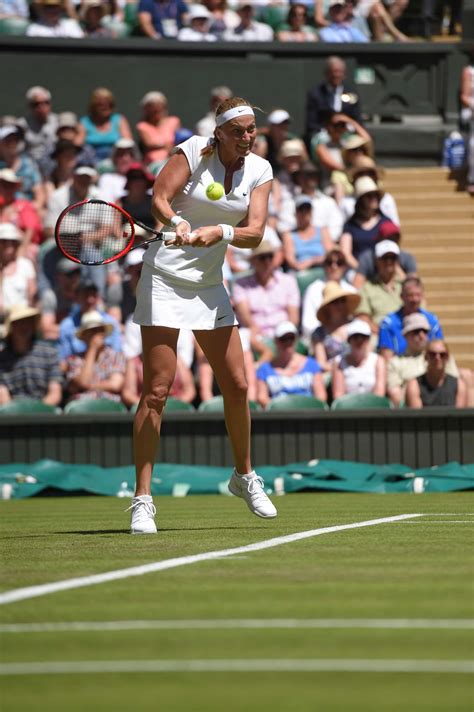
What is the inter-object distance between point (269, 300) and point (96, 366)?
1937 millimetres

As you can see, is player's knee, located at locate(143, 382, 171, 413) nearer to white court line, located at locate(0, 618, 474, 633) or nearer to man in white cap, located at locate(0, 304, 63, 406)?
white court line, located at locate(0, 618, 474, 633)

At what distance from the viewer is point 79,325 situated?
15.3 meters

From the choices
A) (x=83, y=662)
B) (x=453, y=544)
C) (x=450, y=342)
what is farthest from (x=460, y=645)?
(x=450, y=342)

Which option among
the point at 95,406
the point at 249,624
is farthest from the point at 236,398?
the point at 95,406

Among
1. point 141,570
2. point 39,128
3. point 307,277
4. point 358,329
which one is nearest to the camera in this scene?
point 141,570

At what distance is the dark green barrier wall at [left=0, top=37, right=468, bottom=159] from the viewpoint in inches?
817

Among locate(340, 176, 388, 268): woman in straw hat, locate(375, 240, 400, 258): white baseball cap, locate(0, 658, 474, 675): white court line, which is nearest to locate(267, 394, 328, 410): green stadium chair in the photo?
locate(375, 240, 400, 258): white baseball cap

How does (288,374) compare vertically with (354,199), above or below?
below

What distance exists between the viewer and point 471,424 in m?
14.4

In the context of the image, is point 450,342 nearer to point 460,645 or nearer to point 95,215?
point 95,215

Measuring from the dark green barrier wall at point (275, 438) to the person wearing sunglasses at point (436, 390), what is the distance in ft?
0.73

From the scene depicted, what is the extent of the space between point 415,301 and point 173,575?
32.3 ft

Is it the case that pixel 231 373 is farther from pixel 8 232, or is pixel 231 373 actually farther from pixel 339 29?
pixel 339 29

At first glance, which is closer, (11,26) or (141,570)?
(141,570)
